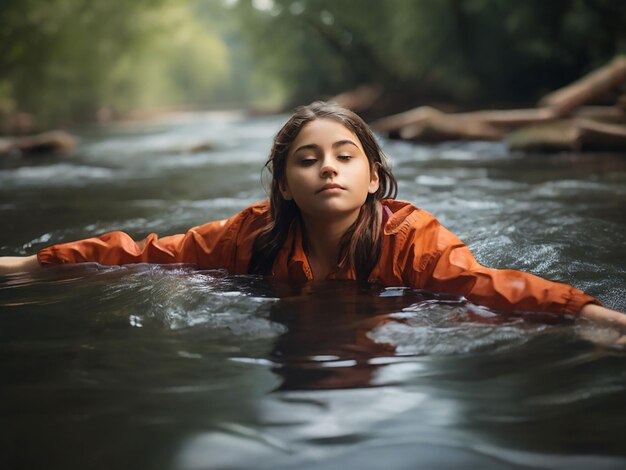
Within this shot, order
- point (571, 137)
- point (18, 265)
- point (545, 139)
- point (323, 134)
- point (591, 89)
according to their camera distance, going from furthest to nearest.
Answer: point (591, 89), point (545, 139), point (571, 137), point (18, 265), point (323, 134)

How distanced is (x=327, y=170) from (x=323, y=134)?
0.18 meters

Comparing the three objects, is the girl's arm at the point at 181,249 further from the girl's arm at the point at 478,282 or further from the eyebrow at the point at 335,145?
the girl's arm at the point at 478,282

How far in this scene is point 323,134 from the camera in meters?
2.67

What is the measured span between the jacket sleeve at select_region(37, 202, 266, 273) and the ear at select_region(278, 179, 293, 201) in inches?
8.8

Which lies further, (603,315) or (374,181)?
(374,181)

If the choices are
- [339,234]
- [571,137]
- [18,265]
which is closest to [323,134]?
[339,234]

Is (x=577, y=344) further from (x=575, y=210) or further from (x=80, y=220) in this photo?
(x=80, y=220)

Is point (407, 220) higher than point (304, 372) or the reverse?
higher

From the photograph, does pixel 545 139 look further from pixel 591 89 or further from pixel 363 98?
pixel 363 98

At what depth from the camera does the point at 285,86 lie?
3341 cm

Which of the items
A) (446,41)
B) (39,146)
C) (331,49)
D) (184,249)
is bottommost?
(184,249)

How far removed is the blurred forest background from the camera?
15.4 metres

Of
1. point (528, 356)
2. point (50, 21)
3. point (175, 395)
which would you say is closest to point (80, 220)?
point (175, 395)

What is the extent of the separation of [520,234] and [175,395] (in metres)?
2.67
